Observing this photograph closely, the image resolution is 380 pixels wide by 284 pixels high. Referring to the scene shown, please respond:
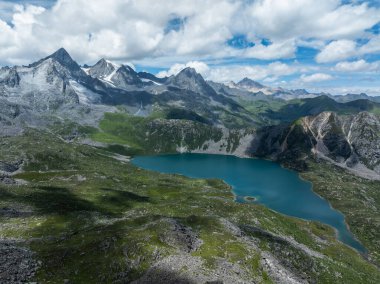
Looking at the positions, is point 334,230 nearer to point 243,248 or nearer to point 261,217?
point 261,217

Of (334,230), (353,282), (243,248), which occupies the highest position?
(243,248)

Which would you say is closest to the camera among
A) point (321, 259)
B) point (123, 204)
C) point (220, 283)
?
point (220, 283)

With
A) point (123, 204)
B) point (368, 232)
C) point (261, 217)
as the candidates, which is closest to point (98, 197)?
point (123, 204)

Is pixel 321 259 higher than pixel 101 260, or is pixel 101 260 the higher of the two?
pixel 101 260

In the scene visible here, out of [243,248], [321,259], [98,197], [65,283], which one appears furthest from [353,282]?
[98,197]

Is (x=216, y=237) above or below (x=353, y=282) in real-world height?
above

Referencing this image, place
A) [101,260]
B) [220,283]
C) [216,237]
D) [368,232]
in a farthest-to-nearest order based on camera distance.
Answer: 1. [368,232]
2. [216,237]
3. [101,260]
4. [220,283]

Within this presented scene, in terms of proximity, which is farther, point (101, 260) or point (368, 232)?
point (368, 232)

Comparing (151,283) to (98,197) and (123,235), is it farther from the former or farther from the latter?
(98,197)

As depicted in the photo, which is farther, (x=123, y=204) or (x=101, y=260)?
(x=123, y=204)
